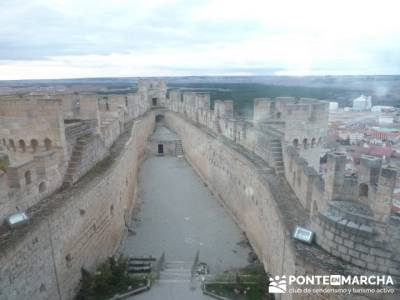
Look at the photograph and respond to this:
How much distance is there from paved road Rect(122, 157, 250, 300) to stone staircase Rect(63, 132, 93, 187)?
3.24m

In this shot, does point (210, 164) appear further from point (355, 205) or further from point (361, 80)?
point (361, 80)

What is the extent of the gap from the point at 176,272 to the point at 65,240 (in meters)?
3.55

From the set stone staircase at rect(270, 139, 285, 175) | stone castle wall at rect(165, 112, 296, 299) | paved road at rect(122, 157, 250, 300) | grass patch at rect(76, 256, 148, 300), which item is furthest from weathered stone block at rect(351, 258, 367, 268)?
grass patch at rect(76, 256, 148, 300)

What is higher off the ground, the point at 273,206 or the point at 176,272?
the point at 273,206

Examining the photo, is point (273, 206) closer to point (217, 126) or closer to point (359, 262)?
point (359, 262)

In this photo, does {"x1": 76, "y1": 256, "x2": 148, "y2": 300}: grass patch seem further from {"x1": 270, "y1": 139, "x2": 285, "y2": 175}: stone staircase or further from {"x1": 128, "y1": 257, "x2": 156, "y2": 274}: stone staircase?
{"x1": 270, "y1": 139, "x2": 285, "y2": 175}: stone staircase

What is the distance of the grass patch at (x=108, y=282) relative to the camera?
27.2 ft

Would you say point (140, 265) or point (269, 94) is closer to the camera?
point (140, 265)

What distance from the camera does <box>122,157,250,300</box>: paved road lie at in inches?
404

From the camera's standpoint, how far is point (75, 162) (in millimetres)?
9859

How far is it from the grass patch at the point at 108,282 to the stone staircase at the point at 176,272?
0.63 m

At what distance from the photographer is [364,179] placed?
5.52m

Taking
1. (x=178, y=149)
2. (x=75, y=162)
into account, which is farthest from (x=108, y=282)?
(x=178, y=149)

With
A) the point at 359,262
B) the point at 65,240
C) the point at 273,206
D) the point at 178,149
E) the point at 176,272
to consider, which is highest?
the point at 359,262
